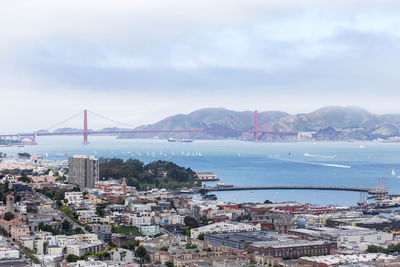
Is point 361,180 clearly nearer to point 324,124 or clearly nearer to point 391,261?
point 391,261

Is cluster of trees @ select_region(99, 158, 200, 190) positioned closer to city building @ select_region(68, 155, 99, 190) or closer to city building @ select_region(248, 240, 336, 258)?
city building @ select_region(68, 155, 99, 190)

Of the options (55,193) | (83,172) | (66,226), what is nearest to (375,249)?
(66,226)

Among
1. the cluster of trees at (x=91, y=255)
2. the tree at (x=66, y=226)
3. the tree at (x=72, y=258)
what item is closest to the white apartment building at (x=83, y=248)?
the cluster of trees at (x=91, y=255)

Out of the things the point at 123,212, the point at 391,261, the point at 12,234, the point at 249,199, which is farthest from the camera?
the point at 249,199

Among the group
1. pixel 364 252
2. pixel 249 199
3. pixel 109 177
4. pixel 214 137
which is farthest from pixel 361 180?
pixel 214 137

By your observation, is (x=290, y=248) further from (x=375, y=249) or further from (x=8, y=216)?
(x=8, y=216)

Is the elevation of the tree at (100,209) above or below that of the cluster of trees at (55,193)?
below

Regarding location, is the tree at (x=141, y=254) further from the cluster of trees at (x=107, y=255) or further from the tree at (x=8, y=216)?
the tree at (x=8, y=216)
